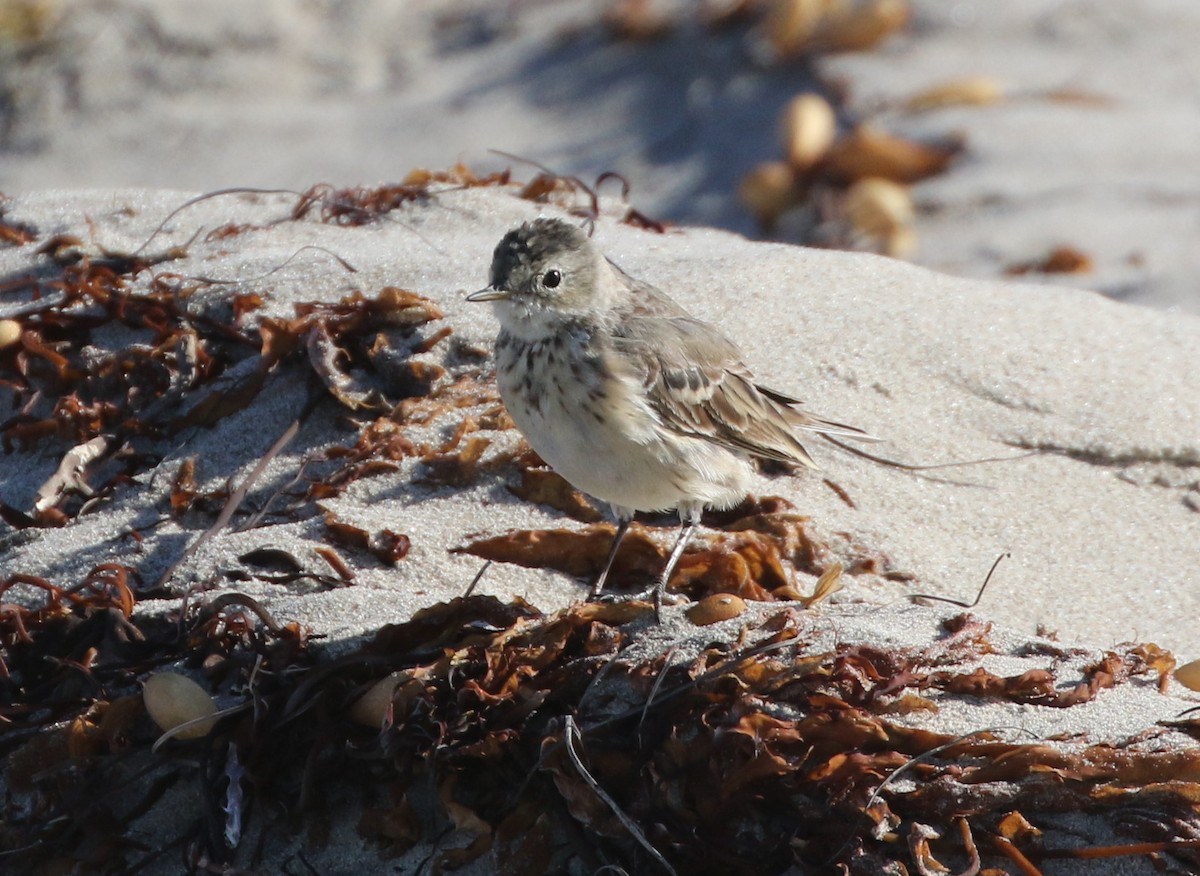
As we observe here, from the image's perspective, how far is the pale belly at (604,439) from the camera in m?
4.21

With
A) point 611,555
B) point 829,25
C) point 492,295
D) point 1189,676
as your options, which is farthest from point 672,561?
point 829,25

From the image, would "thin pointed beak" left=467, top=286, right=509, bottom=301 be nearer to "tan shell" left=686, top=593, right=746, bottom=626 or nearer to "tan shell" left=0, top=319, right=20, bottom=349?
"tan shell" left=686, top=593, right=746, bottom=626

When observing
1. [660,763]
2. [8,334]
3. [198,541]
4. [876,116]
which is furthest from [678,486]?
[876,116]

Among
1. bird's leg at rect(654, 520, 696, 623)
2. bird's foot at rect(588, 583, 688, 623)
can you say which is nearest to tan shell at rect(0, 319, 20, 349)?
bird's foot at rect(588, 583, 688, 623)

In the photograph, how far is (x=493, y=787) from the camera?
3482mm

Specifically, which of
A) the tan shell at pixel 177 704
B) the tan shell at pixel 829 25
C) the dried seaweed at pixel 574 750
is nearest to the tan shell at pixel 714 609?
the dried seaweed at pixel 574 750

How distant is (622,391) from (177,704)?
5.11ft

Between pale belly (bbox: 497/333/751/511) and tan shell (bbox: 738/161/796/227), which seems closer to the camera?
pale belly (bbox: 497/333/751/511)

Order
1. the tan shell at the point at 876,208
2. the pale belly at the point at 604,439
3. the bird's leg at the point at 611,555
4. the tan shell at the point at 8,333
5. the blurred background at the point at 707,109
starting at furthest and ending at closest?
the blurred background at the point at 707,109
the tan shell at the point at 876,208
the tan shell at the point at 8,333
the bird's leg at the point at 611,555
the pale belly at the point at 604,439

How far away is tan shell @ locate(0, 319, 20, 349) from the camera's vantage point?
16.4ft

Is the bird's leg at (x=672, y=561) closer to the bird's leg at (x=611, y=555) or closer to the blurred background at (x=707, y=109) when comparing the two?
the bird's leg at (x=611, y=555)

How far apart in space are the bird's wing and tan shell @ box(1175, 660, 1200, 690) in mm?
1376

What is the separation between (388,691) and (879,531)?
1827mm

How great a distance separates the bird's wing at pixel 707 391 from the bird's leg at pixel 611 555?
0.33 meters
